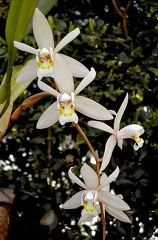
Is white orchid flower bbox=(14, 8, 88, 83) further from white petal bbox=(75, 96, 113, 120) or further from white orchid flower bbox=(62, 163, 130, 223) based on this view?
→ white orchid flower bbox=(62, 163, 130, 223)

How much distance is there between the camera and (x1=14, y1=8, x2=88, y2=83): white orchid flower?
2.10 ft

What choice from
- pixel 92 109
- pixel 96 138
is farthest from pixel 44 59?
pixel 96 138

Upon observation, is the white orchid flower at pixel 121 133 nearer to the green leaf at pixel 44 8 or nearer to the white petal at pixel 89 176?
the white petal at pixel 89 176

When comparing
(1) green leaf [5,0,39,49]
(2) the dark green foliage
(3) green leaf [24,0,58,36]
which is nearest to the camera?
(1) green leaf [5,0,39,49]

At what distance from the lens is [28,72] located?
2.26 feet

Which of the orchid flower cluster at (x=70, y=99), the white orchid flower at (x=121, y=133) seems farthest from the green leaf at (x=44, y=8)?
the white orchid flower at (x=121, y=133)

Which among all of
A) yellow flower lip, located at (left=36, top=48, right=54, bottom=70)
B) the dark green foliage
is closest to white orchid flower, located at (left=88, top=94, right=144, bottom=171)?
yellow flower lip, located at (left=36, top=48, right=54, bottom=70)

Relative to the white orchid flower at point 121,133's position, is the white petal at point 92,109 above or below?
above

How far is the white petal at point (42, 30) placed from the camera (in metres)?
0.65

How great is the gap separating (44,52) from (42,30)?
0.13 ft

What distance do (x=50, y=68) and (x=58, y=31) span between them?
0.49 m

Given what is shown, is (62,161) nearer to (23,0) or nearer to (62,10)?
(62,10)

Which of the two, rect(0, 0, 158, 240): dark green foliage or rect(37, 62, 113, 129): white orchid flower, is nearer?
rect(37, 62, 113, 129): white orchid flower

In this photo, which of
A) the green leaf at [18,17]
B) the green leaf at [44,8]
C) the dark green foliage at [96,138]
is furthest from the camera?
the dark green foliage at [96,138]
